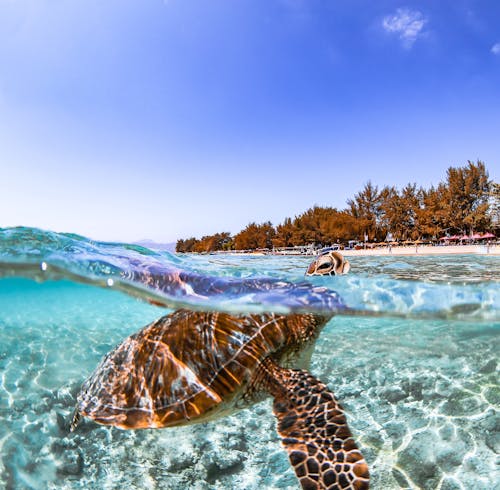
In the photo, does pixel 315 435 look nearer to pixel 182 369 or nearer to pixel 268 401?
pixel 182 369

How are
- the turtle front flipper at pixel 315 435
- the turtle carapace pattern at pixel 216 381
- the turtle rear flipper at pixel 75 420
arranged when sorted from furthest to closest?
the turtle rear flipper at pixel 75 420, the turtle carapace pattern at pixel 216 381, the turtle front flipper at pixel 315 435

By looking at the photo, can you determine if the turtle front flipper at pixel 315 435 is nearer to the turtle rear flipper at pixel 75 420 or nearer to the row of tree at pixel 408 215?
the turtle rear flipper at pixel 75 420

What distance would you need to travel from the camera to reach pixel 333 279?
246 inches

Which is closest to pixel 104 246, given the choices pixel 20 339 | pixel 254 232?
pixel 20 339

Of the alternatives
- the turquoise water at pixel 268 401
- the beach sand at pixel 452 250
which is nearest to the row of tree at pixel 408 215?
the beach sand at pixel 452 250

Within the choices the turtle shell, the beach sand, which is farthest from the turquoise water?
the beach sand

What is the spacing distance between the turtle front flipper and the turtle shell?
0.46 metres

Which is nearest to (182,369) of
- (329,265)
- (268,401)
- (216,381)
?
(216,381)

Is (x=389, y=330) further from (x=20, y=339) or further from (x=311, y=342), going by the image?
(x=20, y=339)

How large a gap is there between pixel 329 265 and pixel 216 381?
342 cm

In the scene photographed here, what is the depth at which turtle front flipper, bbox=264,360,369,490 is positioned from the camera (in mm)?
2574

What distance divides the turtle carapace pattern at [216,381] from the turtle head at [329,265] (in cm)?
212

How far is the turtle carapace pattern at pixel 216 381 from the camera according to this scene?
9.71 ft

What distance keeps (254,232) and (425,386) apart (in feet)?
239
